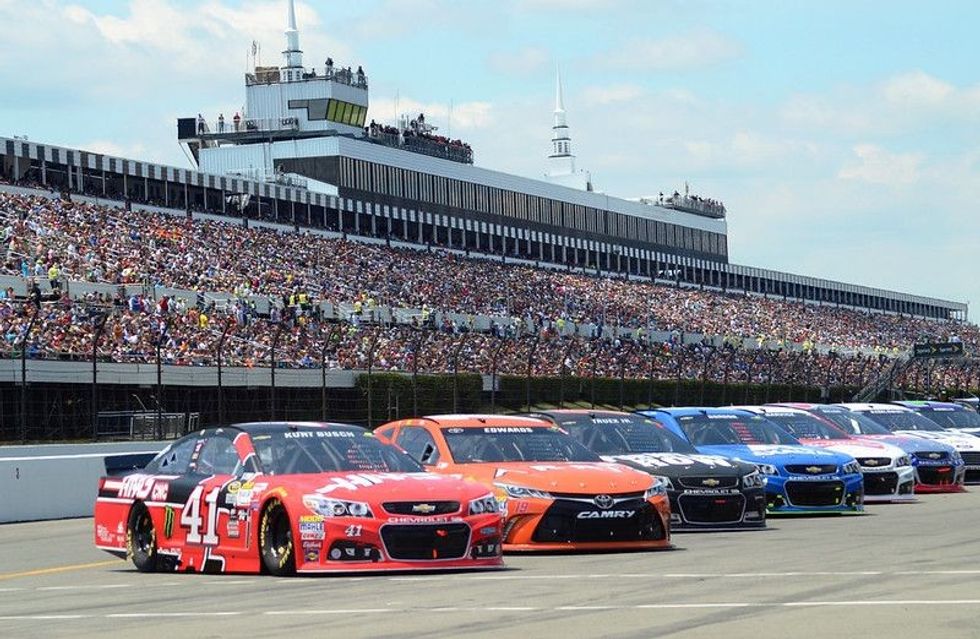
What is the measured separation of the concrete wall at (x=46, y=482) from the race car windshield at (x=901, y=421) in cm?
1143

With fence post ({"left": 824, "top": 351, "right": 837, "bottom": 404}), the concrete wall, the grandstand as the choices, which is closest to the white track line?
the concrete wall

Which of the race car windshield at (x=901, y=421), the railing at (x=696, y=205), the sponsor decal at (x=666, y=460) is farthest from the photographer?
the railing at (x=696, y=205)

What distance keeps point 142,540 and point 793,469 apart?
7.99 meters

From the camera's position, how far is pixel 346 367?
35062 mm

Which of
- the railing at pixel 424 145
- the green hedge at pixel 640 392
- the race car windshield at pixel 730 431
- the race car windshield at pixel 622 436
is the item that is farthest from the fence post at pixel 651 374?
the railing at pixel 424 145

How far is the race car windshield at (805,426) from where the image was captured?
23297 mm

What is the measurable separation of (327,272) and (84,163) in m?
8.76

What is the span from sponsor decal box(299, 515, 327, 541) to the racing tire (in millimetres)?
2167

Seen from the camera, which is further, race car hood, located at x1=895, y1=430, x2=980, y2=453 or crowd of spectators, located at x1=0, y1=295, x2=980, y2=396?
crowd of spectators, located at x1=0, y1=295, x2=980, y2=396

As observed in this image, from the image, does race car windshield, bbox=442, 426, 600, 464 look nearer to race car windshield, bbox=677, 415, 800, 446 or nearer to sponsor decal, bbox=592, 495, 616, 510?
sponsor decal, bbox=592, 495, 616, 510

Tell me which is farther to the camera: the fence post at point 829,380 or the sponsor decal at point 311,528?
the fence post at point 829,380

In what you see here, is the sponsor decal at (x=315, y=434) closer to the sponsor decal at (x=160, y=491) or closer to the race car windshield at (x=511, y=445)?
the sponsor decal at (x=160, y=491)

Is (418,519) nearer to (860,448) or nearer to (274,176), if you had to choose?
(860,448)

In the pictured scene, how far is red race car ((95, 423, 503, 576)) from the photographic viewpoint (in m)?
12.4
